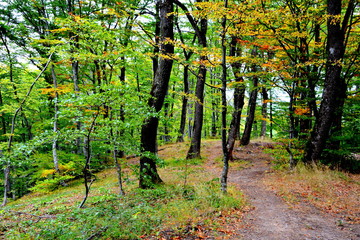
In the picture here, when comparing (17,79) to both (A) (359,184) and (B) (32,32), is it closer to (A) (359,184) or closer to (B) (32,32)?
(B) (32,32)

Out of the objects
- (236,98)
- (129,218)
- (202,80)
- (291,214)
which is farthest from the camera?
(236,98)

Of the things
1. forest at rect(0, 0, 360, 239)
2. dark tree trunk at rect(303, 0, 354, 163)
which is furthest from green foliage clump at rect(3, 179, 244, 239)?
dark tree trunk at rect(303, 0, 354, 163)

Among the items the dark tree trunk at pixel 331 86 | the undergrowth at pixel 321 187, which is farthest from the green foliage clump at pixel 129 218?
the dark tree trunk at pixel 331 86

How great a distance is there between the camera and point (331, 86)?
7172 millimetres

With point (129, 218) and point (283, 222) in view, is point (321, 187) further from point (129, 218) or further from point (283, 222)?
point (129, 218)

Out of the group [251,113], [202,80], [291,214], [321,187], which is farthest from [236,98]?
[291,214]

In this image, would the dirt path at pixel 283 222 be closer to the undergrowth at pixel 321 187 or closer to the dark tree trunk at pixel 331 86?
the undergrowth at pixel 321 187

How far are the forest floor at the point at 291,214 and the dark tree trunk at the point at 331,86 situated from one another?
159cm

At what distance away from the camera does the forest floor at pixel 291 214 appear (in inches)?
145

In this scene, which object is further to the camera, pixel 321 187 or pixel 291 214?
pixel 321 187

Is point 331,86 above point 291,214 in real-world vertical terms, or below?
above

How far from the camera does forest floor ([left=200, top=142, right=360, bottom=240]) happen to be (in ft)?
12.1

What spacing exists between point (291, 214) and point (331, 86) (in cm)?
532

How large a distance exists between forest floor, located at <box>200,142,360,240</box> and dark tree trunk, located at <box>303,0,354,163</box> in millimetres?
1587
